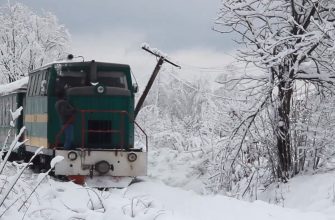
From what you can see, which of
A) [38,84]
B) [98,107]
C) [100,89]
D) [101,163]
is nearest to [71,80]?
[100,89]

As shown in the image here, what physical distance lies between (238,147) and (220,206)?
4.82 meters

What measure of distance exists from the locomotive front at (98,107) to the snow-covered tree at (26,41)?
21994mm

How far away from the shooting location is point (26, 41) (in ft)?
114

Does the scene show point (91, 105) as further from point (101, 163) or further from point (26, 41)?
point (26, 41)

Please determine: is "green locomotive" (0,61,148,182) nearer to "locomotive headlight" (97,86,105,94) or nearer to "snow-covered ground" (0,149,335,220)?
"locomotive headlight" (97,86,105,94)

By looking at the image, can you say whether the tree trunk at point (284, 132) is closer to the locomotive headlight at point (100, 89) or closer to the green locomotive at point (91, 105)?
the green locomotive at point (91, 105)

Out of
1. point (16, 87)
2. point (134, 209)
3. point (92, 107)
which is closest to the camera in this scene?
point (134, 209)

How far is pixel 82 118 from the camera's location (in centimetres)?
1189

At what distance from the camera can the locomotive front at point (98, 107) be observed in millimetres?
12016

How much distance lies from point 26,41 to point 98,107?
2379cm

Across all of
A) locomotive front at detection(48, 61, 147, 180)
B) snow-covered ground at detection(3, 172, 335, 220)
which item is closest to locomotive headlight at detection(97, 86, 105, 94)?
locomotive front at detection(48, 61, 147, 180)

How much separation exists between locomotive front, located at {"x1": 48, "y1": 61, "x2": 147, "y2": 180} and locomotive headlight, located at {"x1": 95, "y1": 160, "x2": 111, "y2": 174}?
1.10ft

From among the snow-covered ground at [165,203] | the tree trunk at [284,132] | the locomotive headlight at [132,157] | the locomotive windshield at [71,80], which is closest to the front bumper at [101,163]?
the locomotive headlight at [132,157]

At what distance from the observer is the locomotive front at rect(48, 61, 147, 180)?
12.0 meters
